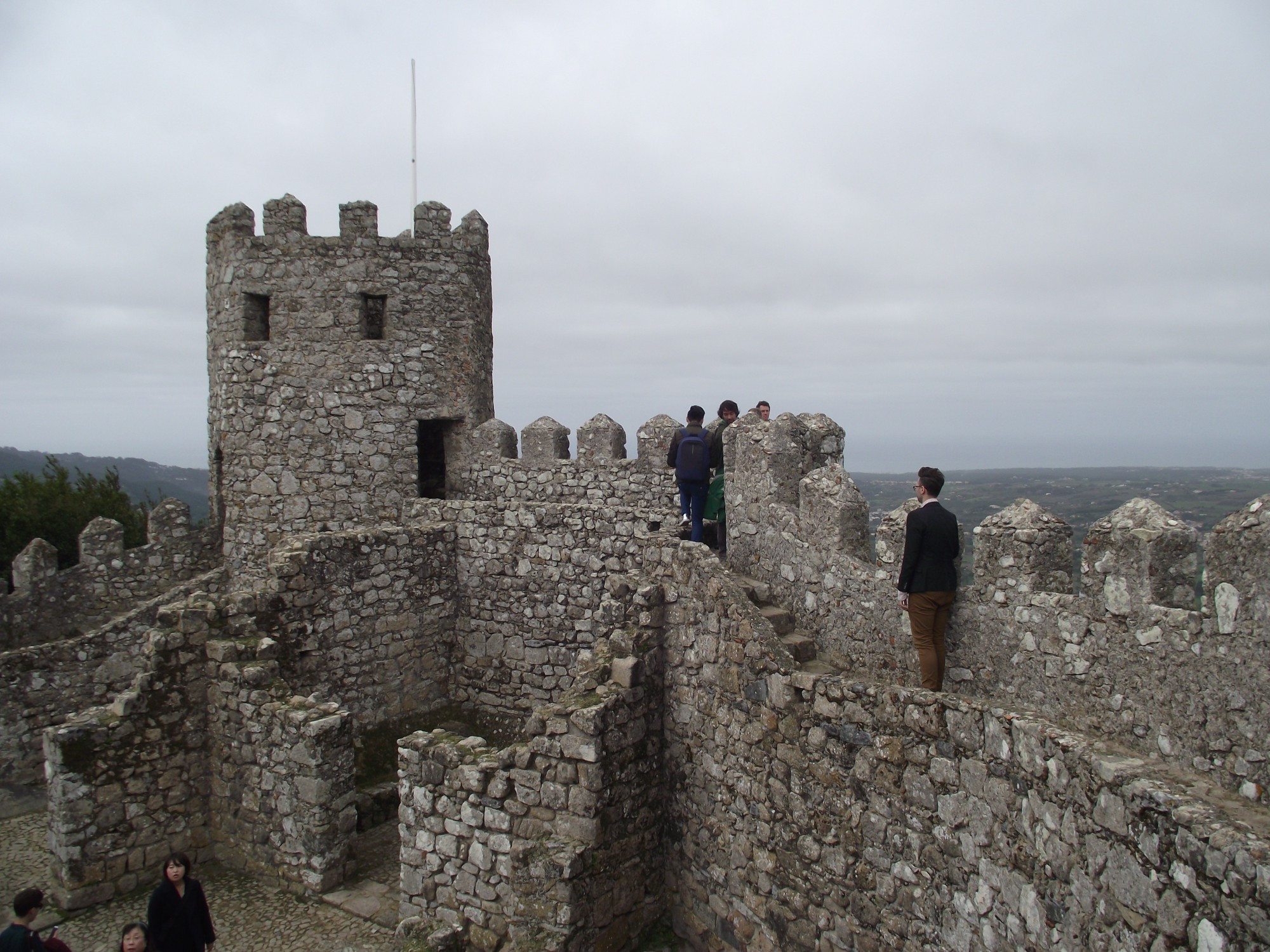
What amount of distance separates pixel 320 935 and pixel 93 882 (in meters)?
2.32

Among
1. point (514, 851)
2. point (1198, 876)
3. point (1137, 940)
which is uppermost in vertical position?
point (1198, 876)

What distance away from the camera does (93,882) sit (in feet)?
24.5

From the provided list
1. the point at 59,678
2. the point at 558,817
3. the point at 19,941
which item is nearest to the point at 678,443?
the point at 558,817

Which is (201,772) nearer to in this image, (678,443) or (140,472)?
(678,443)

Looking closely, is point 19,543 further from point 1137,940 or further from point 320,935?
point 1137,940

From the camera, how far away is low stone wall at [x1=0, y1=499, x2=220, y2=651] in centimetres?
1146

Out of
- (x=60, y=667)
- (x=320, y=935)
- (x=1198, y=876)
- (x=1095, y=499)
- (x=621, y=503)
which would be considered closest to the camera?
(x=1198, y=876)

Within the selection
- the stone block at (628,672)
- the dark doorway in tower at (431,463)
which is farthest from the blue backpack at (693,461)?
the dark doorway in tower at (431,463)

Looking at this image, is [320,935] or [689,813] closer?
[689,813]

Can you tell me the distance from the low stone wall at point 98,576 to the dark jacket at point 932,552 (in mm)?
11040

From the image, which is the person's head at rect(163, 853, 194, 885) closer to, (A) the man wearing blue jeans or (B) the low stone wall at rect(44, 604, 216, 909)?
(B) the low stone wall at rect(44, 604, 216, 909)

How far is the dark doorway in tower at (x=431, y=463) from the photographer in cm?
1198

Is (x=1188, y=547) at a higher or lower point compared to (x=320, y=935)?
higher

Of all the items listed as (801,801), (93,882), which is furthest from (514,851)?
(93,882)
